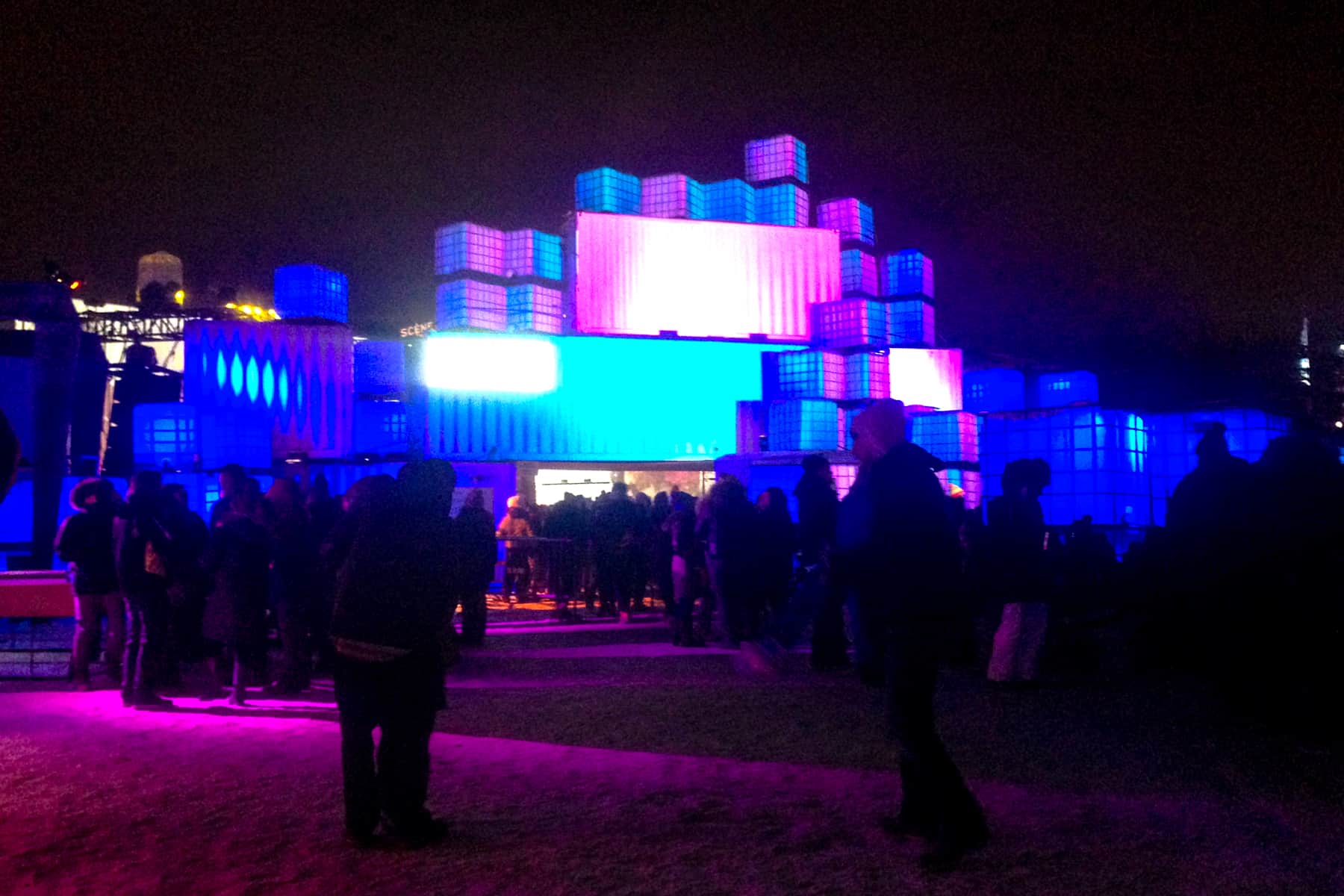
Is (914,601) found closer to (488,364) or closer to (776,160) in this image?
(488,364)

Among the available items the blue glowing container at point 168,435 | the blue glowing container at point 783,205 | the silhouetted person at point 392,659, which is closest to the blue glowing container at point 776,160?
the blue glowing container at point 783,205

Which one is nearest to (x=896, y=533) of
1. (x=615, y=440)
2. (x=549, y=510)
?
(x=549, y=510)

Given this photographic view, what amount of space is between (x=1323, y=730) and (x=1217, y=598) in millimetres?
1257

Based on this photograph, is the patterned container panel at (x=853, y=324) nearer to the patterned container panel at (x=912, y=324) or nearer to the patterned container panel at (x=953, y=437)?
the patterned container panel at (x=912, y=324)

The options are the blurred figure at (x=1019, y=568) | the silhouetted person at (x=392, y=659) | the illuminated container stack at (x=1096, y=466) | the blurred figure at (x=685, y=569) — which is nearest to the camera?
the silhouetted person at (x=392, y=659)

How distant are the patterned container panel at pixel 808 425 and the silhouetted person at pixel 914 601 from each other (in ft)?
54.2

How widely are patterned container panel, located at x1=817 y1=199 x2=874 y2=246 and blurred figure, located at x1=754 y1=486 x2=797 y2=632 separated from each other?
48.0 feet

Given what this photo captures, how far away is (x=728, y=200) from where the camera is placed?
78.3 feet

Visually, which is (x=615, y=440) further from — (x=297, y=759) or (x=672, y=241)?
(x=297, y=759)

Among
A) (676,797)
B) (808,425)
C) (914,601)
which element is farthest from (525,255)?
(914,601)

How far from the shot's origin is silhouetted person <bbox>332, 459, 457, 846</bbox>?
4.50 meters

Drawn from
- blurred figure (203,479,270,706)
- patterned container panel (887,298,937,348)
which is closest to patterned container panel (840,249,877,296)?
patterned container panel (887,298,937,348)

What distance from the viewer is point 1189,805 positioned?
4988 mm

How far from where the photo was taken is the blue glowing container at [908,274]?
24.0 meters
